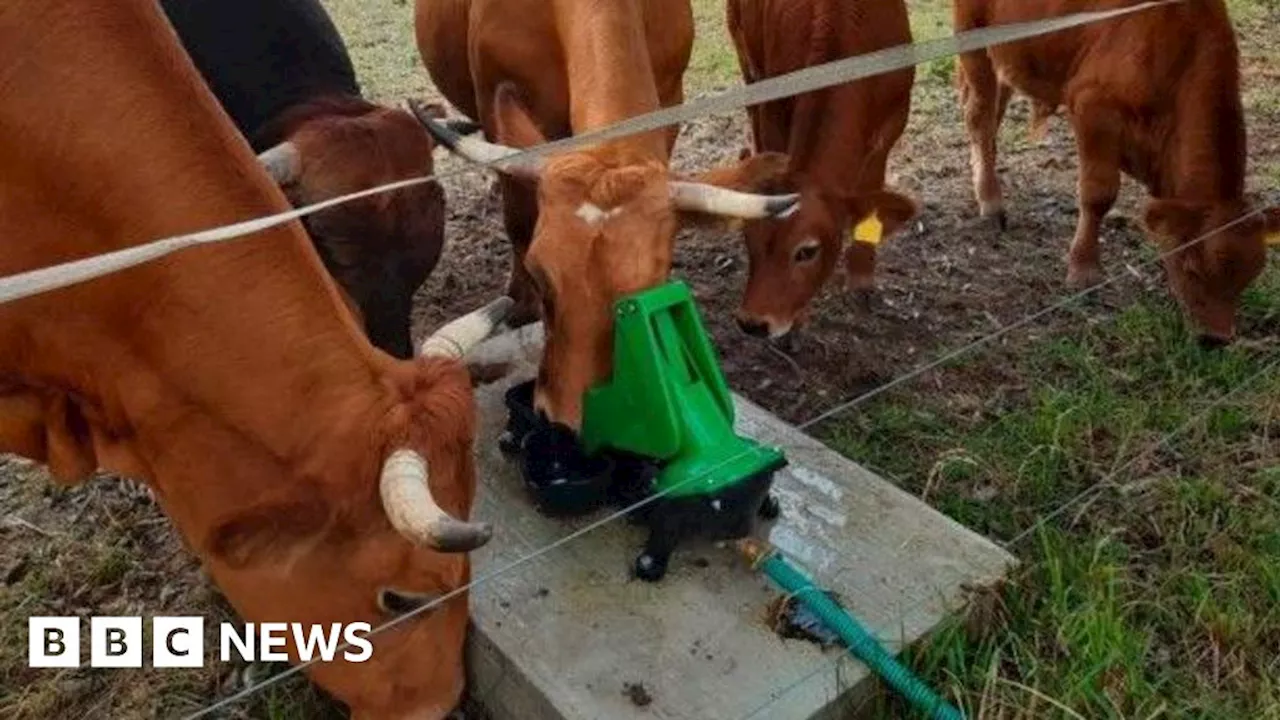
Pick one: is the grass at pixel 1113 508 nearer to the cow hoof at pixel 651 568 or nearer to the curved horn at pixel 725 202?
the cow hoof at pixel 651 568

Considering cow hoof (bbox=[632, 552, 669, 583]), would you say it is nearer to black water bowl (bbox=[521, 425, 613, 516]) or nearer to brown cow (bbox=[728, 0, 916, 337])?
black water bowl (bbox=[521, 425, 613, 516])

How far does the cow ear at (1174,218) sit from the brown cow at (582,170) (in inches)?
71.0

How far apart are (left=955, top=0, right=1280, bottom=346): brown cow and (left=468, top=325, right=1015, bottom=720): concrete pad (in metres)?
2.00

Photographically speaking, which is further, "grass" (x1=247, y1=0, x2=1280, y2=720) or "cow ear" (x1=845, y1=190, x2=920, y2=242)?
"cow ear" (x1=845, y1=190, x2=920, y2=242)

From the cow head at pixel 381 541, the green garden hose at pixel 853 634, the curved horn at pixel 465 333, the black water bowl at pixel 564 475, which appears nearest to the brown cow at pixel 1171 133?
the green garden hose at pixel 853 634

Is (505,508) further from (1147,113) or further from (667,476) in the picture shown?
(1147,113)

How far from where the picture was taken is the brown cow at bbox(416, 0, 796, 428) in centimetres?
343

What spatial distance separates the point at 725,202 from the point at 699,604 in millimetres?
1198

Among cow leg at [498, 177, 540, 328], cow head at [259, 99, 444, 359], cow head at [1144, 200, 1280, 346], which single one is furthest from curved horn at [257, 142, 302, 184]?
cow head at [1144, 200, 1280, 346]

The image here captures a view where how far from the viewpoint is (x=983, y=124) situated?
6383mm

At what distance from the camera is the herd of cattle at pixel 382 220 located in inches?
99.2

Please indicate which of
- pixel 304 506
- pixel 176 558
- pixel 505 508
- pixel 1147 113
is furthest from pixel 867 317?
pixel 304 506

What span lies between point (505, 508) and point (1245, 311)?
3397 mm

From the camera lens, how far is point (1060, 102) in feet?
19.6
